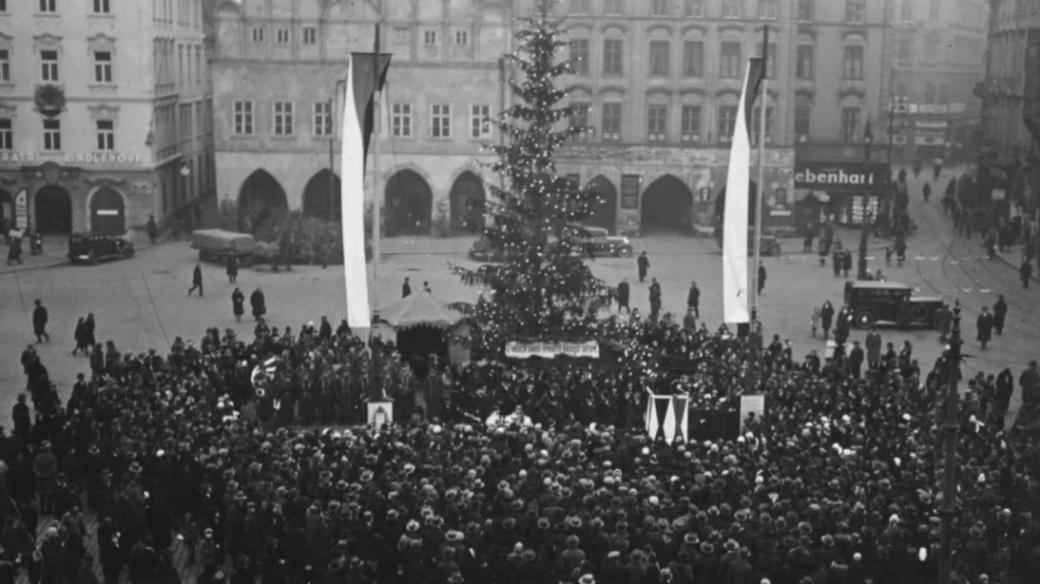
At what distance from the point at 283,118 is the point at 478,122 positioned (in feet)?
29.0

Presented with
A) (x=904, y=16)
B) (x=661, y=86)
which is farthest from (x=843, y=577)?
(x=904, y=16)

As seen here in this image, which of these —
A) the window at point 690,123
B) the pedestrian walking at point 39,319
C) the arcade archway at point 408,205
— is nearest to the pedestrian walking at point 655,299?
the pedestrian walking at point 39,319

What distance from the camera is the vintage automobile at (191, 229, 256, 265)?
56.4 meters

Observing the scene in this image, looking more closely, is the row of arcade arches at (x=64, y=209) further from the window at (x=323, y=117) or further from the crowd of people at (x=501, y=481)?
the crowd of people at (x=501, y=481)

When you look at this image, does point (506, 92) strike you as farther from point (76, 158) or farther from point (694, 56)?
point (76, 158)

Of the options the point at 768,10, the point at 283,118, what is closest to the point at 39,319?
the point at 283,118

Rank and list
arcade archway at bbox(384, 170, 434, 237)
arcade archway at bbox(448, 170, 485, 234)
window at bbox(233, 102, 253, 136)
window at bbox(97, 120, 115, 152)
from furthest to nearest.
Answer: arcade archway at bbox(384, 170, 434, 237)
arcade archway at bbox(448, 170, 485, 234)
window at bbox(233, 102, 253, 136)
window at bbox(97, 120, 115, 152)

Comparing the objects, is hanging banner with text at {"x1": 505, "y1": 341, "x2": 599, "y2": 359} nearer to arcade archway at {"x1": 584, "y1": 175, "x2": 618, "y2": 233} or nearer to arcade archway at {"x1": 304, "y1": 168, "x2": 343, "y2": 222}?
arcade archway at {"x1": 304, "y1": 168, "x2": 343, "y2": 222}

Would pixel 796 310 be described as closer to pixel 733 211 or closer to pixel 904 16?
pixel 733 211

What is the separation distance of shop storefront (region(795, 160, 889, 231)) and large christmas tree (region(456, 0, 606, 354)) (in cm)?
3205

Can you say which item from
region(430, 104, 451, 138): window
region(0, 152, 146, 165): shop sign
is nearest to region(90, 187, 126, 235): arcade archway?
region(0, 152, 146, 165): shop sign

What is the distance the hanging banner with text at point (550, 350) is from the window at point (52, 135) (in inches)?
1375

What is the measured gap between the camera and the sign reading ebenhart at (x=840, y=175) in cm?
6694

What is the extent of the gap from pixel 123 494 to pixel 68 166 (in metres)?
44.9
